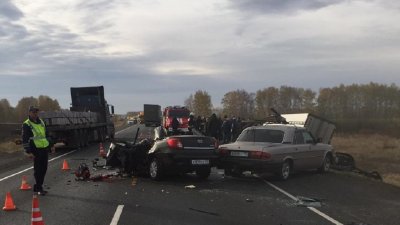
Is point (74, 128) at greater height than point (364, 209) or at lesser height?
greater

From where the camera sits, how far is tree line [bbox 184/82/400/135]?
263ft

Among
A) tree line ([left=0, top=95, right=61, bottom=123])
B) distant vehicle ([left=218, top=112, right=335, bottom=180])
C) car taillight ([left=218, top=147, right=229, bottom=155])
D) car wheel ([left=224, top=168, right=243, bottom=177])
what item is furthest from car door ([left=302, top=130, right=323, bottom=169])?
tree line ([left=0, top=95, right=61, bottom=123])

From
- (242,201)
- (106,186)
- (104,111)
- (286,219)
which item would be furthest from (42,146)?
(104,111)

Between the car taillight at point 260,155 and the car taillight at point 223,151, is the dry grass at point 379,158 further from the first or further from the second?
the car taillight at point 223,151

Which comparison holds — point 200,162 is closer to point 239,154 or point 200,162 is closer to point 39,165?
point 239,154

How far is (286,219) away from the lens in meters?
8.12

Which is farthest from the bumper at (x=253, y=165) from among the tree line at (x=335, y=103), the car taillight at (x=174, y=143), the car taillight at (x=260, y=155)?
the tree line at (x=335, y=103)

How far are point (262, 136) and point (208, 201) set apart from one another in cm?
449

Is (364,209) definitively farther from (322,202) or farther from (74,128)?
(74,128)

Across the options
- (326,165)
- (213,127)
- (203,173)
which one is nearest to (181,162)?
(203,173)

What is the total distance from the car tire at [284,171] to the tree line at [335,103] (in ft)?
192

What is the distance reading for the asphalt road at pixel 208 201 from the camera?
812 centimetres

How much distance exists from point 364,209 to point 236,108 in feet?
452

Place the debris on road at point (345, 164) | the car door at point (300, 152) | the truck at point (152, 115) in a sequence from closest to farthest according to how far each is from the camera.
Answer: the car door at point (300, 152) → the debris on road at point (345, 164) → the truck at point (152, 115)
